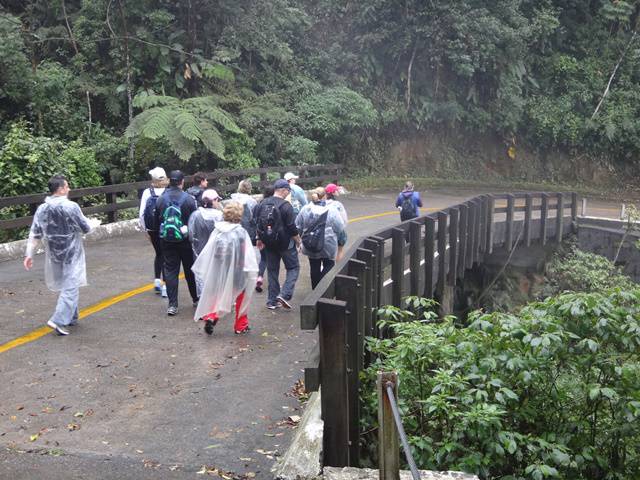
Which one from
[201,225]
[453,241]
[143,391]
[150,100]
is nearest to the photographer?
[143,391]

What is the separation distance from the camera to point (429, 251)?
1284cm

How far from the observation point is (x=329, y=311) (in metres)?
5.37

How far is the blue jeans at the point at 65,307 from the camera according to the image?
954 centimetres

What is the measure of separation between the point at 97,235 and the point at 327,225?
8.04 meters

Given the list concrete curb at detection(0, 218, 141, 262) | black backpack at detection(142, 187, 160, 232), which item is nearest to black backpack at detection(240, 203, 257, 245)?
black backpack at detection(142, 187, 160, 232)

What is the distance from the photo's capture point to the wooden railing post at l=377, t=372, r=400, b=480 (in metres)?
4.30

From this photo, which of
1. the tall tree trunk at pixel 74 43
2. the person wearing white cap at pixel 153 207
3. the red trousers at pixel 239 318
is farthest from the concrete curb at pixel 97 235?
the tall tree trunk at pixel 74 43

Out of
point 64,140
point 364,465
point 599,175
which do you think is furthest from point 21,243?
point 599,175

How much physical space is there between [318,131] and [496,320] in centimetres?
2322

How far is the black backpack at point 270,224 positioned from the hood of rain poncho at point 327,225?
519 millimetres

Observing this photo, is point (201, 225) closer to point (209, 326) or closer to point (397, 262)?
point (209, 326)

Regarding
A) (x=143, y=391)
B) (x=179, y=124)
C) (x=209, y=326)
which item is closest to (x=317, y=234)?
(x=209, y=326)

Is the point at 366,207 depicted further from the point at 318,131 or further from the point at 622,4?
the point at 622,4

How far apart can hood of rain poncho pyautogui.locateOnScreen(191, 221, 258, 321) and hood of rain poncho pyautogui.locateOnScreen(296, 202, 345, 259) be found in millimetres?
1831
